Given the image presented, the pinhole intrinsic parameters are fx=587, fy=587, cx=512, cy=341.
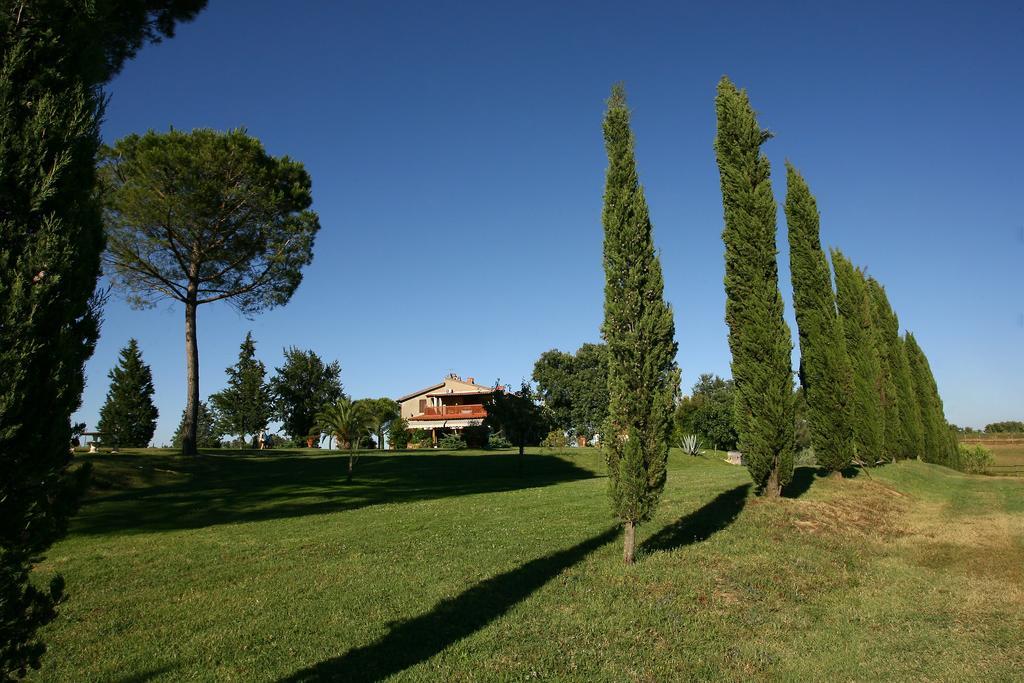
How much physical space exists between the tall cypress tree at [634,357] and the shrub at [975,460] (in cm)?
3296

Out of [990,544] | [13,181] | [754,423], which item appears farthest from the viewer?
[754,423]

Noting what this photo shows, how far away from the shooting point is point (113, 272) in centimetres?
2752

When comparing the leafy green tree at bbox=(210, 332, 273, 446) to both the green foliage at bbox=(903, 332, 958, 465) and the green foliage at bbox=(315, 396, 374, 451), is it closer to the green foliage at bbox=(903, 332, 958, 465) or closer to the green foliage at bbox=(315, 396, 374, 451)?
the green foliage at bbox=(315, 396, 374, 451)

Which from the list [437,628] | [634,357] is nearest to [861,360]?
[634,357]

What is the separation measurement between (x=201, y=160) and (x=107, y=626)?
950 inches

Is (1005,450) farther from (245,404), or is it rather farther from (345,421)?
(245,404)

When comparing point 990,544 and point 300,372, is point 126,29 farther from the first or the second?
point 300,372

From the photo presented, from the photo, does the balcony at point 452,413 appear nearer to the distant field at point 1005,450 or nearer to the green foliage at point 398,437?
the green foliage at point 398,437

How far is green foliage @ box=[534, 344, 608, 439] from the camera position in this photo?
231ft

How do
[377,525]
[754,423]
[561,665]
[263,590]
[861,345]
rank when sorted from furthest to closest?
1. [861,345]
2. [754,423]
3. [377,525]
4. [263,590]
5. [561,665]

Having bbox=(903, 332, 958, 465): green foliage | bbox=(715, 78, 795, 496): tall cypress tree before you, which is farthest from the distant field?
bbox=(715, 78, 795, 496): tall cypress tree

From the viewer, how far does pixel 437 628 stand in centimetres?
693

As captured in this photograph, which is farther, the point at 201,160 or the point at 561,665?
the point at 201,160

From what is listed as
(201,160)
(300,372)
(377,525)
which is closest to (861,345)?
(377,525)
